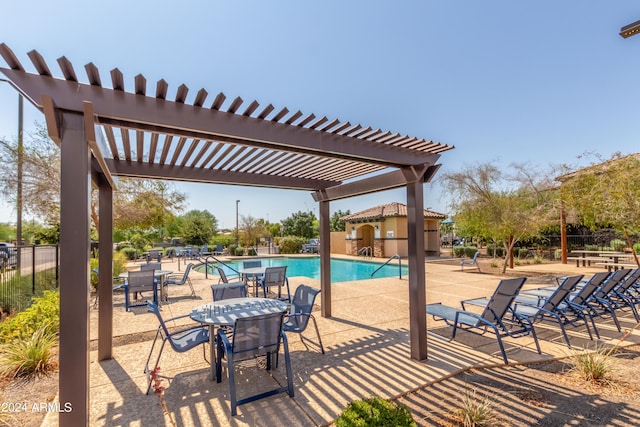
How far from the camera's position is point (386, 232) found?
21.3m

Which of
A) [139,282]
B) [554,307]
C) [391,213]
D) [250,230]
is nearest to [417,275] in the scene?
[554,307]

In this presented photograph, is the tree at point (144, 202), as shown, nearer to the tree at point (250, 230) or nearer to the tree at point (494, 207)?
the tree at point (494, 207)

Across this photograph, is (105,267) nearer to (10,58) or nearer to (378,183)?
(10,58)

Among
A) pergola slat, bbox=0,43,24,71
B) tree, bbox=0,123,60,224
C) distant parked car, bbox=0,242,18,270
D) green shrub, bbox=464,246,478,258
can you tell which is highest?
tree, bbox=0,123,60,224

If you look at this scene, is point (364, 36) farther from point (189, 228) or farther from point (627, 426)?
point (189, 228)

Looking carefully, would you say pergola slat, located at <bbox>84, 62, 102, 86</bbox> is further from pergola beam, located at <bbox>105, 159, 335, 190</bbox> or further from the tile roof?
the tile roof

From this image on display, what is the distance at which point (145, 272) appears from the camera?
665 centimetres

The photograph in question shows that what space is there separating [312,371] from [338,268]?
1410 centimetres

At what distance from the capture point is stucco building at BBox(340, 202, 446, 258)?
2070cm

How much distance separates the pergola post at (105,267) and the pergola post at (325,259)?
3.46m

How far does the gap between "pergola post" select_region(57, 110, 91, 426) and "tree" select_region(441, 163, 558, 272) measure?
1308 cm

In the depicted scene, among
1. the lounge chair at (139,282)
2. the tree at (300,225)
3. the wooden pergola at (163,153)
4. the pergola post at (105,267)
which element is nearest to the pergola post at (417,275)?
the wooden pergola at (163,153)

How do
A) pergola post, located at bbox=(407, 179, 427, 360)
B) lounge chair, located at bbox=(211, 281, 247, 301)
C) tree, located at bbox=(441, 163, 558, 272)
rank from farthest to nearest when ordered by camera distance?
1. tree, located at bbox=(441, 163, 558, 272)
2. lounge chair, located at bbox=(211, 281, 247, 301)
3. pergola post, located at bbox=(407, 179, 427, 360)

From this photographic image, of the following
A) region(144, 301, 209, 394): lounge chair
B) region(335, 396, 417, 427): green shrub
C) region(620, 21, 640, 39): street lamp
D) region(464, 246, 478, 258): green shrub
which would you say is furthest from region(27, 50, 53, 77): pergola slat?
region(464, 246, 478, 258): green shrub
